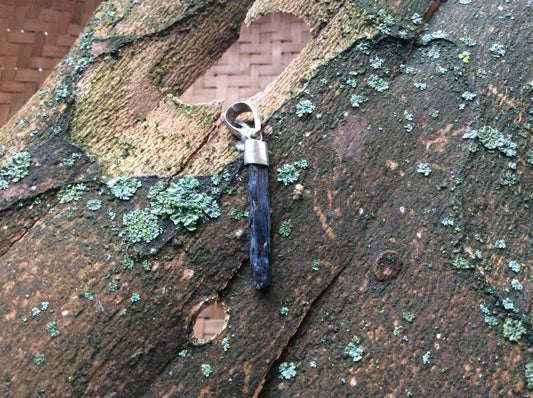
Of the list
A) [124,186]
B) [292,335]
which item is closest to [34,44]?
[124,186]

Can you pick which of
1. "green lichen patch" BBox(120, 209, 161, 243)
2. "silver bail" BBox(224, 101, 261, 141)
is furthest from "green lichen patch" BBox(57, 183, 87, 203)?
"silver bail" BBox(224, 101, 261, 141)

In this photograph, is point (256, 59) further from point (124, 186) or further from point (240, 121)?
point (124, 186)

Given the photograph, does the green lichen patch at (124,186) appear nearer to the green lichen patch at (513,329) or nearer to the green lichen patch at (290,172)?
the green lichen patch at (290,172)

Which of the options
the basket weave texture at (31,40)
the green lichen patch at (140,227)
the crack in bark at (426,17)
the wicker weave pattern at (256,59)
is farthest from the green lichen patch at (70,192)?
the wicker weave pattern at (256,59)

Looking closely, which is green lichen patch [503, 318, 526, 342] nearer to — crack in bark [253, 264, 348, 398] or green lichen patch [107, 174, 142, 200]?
crack in bark [253, 264, 348, 398]

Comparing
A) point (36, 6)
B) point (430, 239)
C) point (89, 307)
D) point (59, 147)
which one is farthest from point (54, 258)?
point (36, 6)

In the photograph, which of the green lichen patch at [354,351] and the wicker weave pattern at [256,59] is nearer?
the green lichen patch at [354,351]
